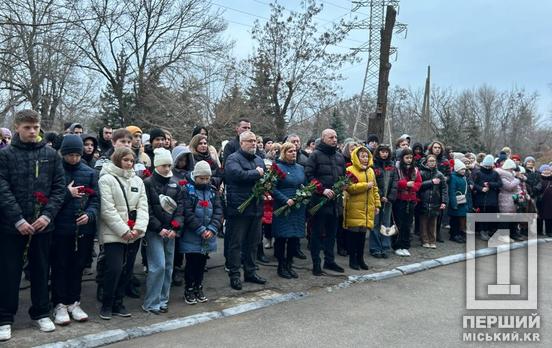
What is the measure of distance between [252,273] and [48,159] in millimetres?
3262

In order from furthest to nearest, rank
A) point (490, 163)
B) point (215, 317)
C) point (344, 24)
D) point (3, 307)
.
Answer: point (344, 24) → point (490, 163) → point (215, 317) → point (3, 307)

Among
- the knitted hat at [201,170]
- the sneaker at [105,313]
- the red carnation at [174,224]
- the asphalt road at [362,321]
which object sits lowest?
the asphalt road at [362,321]

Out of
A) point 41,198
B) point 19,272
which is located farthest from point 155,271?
point 41,198

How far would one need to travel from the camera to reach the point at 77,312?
513cm

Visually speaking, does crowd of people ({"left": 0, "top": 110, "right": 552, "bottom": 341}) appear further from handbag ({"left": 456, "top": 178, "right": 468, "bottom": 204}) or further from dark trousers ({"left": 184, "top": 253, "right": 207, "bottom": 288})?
handbag ({"left": 456, "top": 178, "right": 468, "bottom": 204})

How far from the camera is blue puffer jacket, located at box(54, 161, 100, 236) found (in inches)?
197

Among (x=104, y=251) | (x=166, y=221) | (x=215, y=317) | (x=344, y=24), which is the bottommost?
(x=215, y=317)

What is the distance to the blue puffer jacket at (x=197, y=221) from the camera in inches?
223

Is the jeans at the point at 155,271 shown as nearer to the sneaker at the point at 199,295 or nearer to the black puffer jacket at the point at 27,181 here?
the sneaker at the point at 199,295

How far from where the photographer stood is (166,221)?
5.48 meters

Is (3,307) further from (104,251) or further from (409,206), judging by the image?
(409,206)

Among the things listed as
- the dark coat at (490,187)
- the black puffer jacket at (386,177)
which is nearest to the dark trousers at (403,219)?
the black puffer jacket at (386,177)

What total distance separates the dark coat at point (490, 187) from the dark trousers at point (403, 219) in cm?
303

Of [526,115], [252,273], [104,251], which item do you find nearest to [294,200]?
[252,273]
